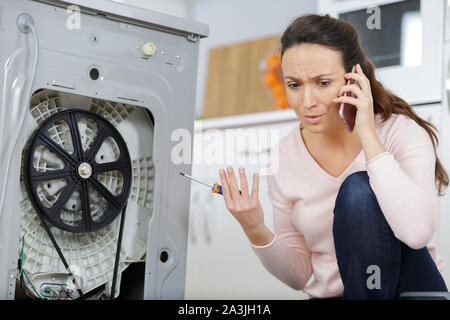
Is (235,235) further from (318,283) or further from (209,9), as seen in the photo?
(209,9)

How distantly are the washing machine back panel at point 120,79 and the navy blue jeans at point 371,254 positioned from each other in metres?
0.27

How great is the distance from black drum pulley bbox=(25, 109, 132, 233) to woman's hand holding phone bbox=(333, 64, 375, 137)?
0.37m

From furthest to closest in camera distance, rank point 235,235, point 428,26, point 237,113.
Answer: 1. point 237,113
2. point 235,235
3. point 428,26

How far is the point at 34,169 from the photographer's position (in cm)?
91

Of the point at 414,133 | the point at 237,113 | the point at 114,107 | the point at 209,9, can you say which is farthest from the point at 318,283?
the point at 209,9

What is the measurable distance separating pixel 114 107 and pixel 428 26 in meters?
1.05

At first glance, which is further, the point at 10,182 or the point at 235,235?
the point at 235,235

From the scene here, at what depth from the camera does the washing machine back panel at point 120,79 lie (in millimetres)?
880

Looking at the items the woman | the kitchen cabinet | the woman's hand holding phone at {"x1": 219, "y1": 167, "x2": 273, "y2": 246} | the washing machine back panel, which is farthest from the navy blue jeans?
the kitchen cabinet

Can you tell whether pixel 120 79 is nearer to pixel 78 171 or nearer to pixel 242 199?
pixel 78 171

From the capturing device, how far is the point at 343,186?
100cm

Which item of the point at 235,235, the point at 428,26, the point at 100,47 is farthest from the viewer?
the point at 235,235
